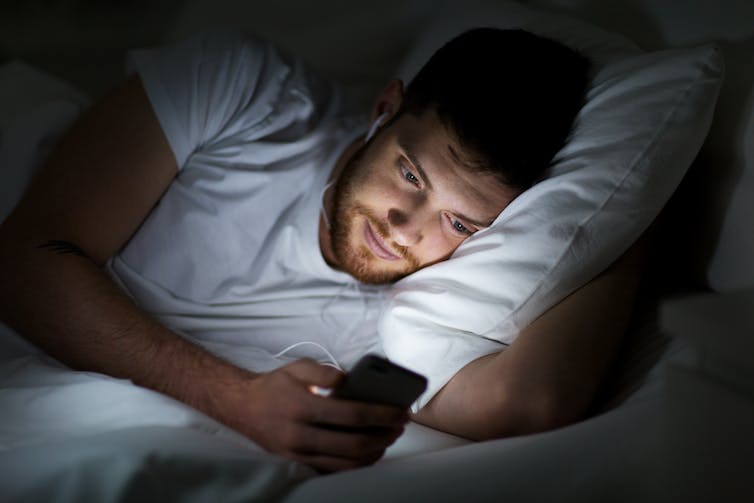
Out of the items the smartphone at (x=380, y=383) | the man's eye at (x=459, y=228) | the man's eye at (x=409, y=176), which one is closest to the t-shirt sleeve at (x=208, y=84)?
the man's eye at (x=409, y=176)

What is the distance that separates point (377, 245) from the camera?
108cm

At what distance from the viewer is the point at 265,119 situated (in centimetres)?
119

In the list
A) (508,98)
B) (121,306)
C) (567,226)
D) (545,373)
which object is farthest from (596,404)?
(121,306)

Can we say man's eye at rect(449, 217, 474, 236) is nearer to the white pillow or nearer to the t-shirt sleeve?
the white pillow

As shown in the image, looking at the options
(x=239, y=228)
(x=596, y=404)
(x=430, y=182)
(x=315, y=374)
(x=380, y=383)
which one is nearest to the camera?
(x=380, y=383)

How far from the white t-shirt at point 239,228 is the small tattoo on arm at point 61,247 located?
0.44ft

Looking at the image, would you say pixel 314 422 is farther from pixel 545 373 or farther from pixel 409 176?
pixel 409 176

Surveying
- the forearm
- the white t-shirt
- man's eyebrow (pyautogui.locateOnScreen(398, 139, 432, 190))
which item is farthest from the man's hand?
man's eyebrow (pyautogui.locateOnScreen(398, 139, 432, 190))

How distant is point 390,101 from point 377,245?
0.31m

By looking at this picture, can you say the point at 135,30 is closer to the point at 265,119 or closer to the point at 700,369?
the point at 265,119

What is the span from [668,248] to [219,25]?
1201 millimetres

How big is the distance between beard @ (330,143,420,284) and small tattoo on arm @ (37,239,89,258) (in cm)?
42

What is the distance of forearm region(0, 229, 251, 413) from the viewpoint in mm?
932

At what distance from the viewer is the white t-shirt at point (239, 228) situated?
1.13 m
